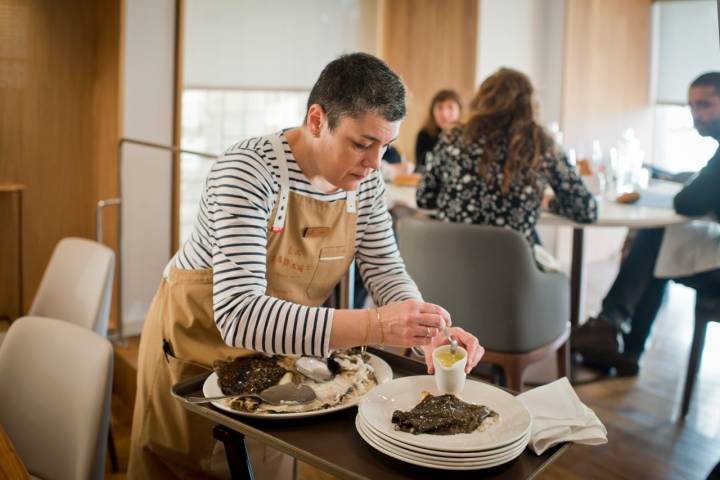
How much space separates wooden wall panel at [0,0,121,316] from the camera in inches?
153

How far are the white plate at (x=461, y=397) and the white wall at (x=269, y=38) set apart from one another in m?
3.40

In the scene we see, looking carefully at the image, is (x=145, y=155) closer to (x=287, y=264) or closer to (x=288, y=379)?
(x=287, y=264)

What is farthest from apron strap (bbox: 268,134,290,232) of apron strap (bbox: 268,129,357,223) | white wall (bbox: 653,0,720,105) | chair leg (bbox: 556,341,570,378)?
white wall (bbox: 653,0,720,105)

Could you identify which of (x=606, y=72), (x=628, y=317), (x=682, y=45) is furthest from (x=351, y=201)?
(x=682, y=45)

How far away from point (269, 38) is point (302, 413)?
151 inches

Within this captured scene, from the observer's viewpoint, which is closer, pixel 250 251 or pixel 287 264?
pixel 250 251

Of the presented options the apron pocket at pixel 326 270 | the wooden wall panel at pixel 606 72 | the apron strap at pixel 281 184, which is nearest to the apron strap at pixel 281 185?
the apron strap at pixel 281 184

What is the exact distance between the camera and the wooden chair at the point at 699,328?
3.22 m

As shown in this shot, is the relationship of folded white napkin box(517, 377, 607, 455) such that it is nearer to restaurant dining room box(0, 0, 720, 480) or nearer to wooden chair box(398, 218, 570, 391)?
restaurant dining room box(0, 0, 720, 480)

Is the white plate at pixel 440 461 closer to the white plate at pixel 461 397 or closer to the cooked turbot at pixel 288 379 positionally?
the white plate at pixel 461 397

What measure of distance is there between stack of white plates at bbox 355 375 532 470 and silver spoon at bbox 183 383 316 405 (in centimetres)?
11

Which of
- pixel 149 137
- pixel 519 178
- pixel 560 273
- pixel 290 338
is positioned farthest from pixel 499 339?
pixel 149 137

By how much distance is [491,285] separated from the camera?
112 inches

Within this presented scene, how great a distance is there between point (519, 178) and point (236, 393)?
1771mm
